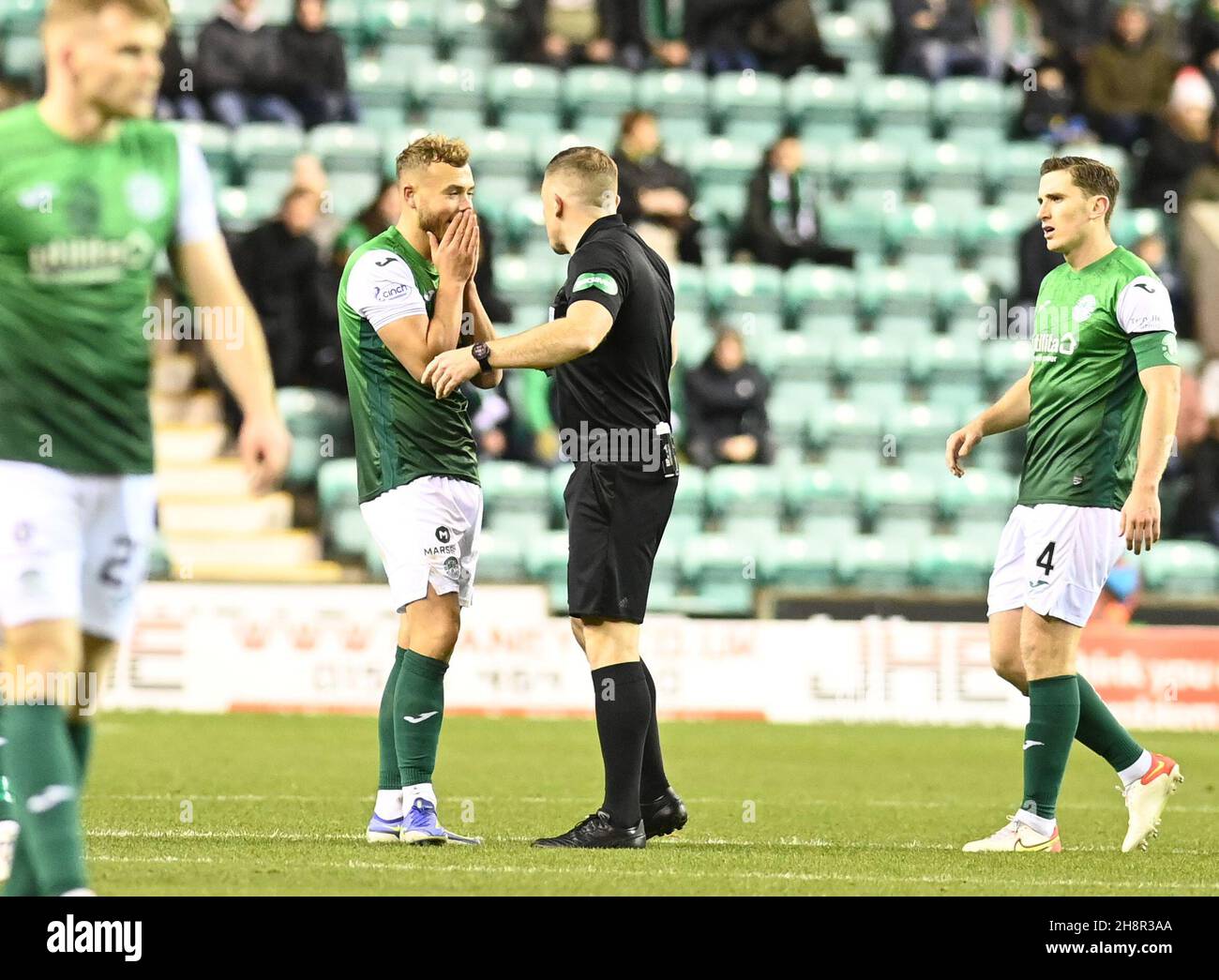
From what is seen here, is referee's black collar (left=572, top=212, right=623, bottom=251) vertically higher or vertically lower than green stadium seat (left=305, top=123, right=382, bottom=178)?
lower

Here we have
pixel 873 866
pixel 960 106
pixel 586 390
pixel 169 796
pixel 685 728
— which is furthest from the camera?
pixel 960 106

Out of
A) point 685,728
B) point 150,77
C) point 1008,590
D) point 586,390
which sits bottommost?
point 685,728

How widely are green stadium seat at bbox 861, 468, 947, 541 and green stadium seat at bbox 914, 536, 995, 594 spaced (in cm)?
38

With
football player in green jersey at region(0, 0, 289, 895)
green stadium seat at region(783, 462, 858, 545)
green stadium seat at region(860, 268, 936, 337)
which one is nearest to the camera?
football player in green jersey at region(0, 0, 289, 895)

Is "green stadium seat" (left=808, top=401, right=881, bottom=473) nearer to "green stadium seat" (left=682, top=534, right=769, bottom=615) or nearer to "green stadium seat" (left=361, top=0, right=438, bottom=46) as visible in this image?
"green stadium seat" (left=682, top=534, right=769, bottom=615)

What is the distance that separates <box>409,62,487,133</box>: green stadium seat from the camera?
62.7 feet

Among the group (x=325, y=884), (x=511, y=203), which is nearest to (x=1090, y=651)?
(x=511, y=203)

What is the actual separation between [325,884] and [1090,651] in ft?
32.2

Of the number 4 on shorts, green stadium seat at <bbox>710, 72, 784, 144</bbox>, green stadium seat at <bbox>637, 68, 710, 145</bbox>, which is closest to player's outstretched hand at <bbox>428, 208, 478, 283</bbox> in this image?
the number 4 on shorts

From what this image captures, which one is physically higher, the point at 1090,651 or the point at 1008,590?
the point at 1008,590

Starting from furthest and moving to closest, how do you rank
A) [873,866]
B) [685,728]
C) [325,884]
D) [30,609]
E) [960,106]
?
[960,106] < [685,728] < [873,866] < [325,884] < [30,609]

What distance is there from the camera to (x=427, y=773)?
7.30 meters

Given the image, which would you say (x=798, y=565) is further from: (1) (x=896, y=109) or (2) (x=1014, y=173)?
(1) (x=896, y=109)
